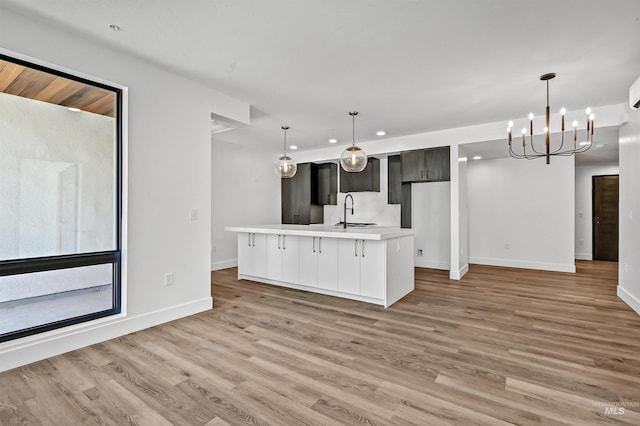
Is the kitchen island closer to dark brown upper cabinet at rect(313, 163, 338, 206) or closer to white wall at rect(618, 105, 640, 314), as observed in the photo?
white wall at rect(618, 105, 640, 314)

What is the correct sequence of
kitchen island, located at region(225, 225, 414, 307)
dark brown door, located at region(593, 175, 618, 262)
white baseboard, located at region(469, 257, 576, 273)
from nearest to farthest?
kitchen island, located at region(225, 225, 414, 307) → white baseboard, located at region(469, 257, 576, 273) → dark brown door, located at region(593, 175, 618, 262)

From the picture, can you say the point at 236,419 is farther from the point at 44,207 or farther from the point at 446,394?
the point at 44,207

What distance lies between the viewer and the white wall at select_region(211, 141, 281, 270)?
21.2ft

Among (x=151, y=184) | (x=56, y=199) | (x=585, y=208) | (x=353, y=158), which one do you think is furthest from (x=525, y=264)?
(x=56, y=199)

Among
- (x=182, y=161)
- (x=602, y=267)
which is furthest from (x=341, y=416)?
(x=602, y=267)

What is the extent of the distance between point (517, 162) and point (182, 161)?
648 cm

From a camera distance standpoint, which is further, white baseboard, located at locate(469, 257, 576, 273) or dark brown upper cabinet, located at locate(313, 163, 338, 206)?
dark brown upper cabinet, located at locate(313, 163, 338, 206)

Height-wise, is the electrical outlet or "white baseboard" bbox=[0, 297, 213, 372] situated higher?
the electrical outlet

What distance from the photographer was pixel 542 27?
8.18 feet

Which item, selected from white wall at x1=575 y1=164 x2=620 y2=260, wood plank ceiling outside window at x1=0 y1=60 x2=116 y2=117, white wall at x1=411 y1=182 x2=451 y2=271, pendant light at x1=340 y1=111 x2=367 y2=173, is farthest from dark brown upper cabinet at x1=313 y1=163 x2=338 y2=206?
white wall at x1=575 y1=164 x2=620 y2=260

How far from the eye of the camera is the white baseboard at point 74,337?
2.36m

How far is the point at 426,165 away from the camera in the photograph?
5.82m

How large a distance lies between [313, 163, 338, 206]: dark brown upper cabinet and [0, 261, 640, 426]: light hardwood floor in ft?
13.4

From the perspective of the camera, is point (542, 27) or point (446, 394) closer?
point (446, 394)
